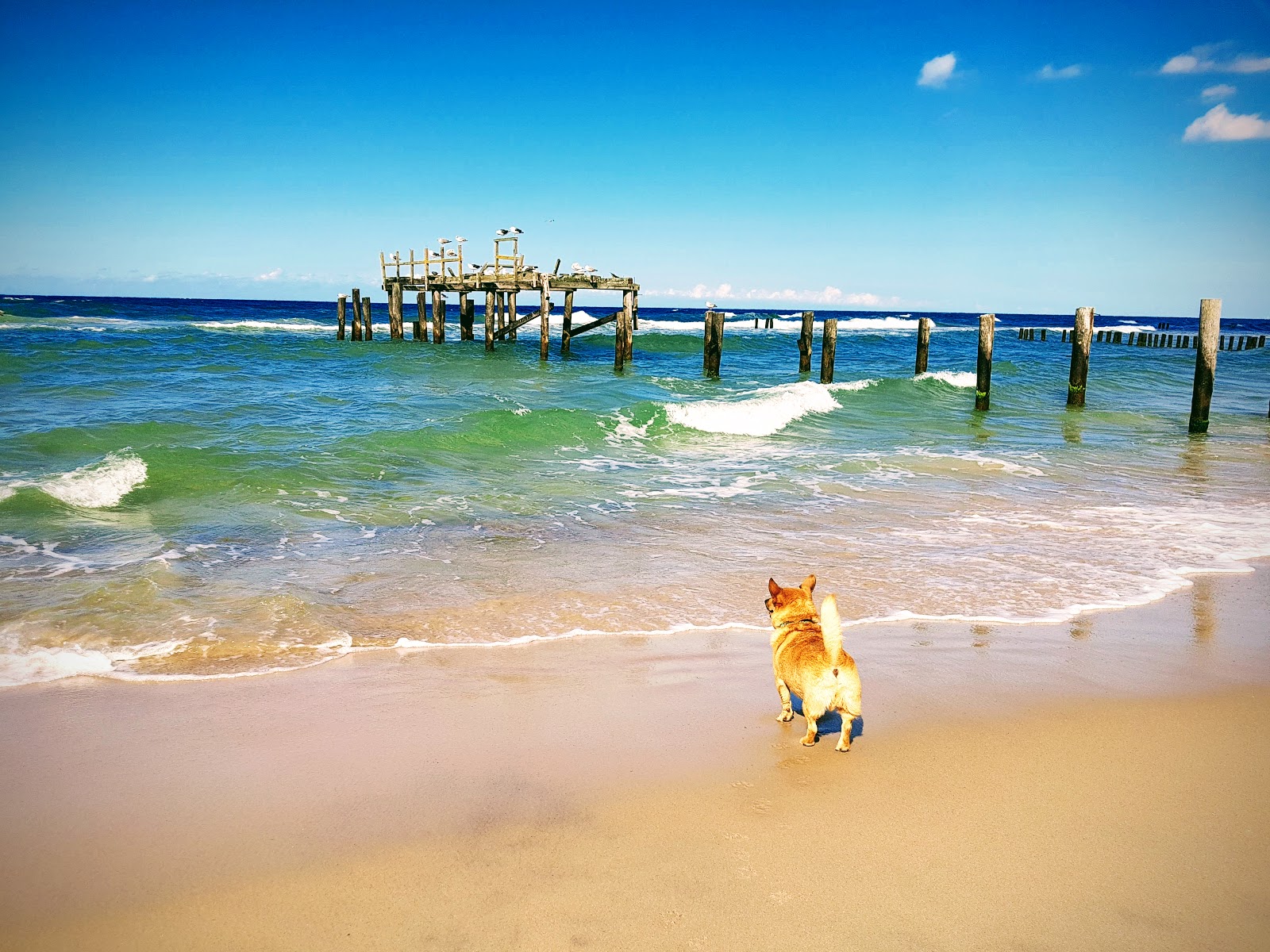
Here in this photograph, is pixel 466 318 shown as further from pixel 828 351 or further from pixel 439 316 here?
pixel 828 351

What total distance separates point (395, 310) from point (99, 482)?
26.1m

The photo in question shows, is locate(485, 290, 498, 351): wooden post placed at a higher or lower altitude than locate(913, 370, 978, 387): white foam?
higher

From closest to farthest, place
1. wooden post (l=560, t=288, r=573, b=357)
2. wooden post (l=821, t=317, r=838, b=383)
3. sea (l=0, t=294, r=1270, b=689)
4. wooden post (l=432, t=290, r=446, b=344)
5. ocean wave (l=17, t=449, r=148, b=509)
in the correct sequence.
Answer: sea (l=0, t=294, r=1270, b=689), ocean wave (l=17, t=449, r=148, b=509), wooden post (l=821, t=317, r=838, b=383), wooden post (l=560, t=288, r=573, b=357), wooden post (l=432, t=290, r=446, b=344)

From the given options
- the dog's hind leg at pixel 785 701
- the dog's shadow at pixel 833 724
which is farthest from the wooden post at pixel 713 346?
the dog's hind leg at pixel 785 701

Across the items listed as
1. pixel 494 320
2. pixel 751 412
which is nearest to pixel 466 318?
pixel 494 320

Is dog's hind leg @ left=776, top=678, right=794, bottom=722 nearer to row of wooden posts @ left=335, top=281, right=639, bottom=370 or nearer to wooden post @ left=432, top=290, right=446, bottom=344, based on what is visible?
row of wooden posts @ left=335, top=281, right=639, bottom=370

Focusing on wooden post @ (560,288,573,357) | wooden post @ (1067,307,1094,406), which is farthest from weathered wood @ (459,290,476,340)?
wooden post @ (1067,307,1094,406)

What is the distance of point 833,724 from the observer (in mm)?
4043

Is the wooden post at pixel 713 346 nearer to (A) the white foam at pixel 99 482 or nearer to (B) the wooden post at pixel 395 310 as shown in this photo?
(B) the wooden post at pixel 395 310

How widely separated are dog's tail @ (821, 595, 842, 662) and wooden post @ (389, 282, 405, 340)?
3191 centimetres

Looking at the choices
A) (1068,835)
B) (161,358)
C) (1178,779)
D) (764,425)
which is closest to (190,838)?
(1068,835)

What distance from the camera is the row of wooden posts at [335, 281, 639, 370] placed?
26.1 meters

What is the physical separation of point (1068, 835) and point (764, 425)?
13.8 meters

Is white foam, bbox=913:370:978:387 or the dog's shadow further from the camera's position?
white foam, bbox=913:370:978:387
